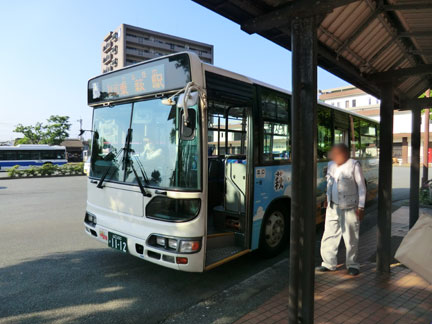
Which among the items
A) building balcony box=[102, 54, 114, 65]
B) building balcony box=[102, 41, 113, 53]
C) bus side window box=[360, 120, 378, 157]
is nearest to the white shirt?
bus side window box=[360, 120, 378, 157]

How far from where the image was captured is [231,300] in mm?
3664

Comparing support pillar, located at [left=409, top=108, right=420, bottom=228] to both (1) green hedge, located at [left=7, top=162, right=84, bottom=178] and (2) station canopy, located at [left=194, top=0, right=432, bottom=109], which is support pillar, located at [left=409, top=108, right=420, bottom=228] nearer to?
(2) station canopy, located at [left=194, top=0, right=432, bottom=109]

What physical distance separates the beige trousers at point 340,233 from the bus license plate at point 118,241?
281 centimetres

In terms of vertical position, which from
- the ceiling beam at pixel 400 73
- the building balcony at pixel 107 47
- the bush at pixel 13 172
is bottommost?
the bush at pixel 13 172

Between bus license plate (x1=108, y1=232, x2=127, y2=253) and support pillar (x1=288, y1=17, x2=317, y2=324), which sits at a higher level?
support pillar (x1=288, y1=17, x2=317, y2=324)

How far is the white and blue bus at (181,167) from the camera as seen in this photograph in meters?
3.67

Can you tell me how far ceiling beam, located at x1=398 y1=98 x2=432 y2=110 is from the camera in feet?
17.9

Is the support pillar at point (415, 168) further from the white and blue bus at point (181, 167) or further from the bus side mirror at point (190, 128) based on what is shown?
the bus side mirror at point (190, 128)

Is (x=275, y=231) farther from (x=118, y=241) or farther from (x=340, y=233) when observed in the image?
(x=118, y=241)

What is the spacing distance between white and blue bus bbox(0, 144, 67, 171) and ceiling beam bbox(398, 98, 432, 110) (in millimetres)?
31042

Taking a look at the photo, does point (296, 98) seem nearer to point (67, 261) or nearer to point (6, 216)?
point (67, 261)

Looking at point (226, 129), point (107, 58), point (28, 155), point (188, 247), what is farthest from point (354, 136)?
point (107, 58)

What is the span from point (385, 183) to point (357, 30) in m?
2.10

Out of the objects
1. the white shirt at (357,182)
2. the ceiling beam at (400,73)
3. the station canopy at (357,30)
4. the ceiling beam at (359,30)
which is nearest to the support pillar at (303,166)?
the station canopy at (357,30)
